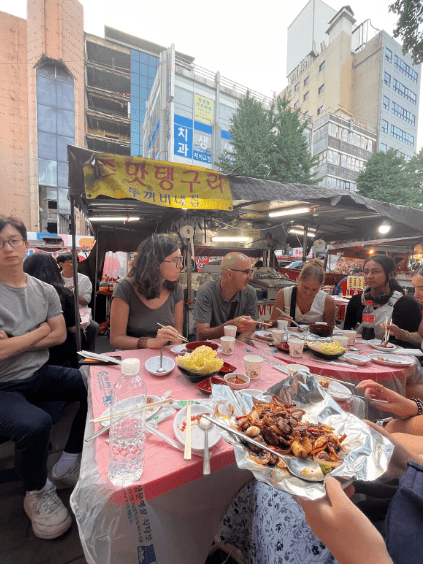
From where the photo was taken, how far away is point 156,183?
375cm

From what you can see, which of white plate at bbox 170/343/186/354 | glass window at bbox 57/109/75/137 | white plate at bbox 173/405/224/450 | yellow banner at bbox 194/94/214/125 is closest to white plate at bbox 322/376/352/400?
white plate at bbox 173/405/224/450

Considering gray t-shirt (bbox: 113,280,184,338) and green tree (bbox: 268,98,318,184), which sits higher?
green tree (bbox: 268,98,318,184)

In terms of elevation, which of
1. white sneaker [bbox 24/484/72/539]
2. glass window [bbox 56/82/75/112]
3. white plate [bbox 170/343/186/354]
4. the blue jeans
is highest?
glass window [bbox 56/82/75/112]

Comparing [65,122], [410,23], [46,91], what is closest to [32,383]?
[410,23]

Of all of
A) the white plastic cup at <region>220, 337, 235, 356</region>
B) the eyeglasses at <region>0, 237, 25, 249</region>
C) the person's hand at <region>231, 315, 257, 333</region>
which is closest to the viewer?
the eyeglasses at <region>0, 237, 25, 249</region>

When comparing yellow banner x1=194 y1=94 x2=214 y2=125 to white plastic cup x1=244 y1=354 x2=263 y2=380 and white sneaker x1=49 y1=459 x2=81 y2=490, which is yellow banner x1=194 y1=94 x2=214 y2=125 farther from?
white sneaker x1=49 y1=459 x2=81 y2=490

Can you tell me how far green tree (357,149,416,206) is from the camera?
1862 centimetres

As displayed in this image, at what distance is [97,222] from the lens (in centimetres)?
A: 830

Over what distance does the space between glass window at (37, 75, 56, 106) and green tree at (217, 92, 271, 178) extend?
543 inches

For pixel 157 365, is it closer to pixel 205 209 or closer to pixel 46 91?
pixel 205 209

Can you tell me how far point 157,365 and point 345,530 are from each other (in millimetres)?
1441

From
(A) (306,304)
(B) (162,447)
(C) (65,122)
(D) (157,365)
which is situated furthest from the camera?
(C) (65,122)

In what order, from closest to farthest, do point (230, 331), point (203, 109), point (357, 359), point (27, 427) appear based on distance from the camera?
point (27, 427) → point (357, 359) → point (230, 331) → point (203, 109)

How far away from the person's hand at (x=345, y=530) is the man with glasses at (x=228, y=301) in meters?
1.91
